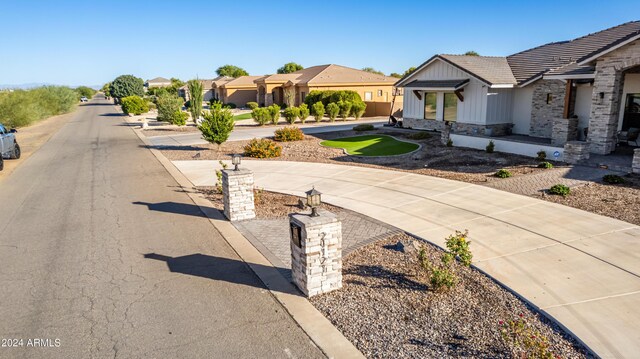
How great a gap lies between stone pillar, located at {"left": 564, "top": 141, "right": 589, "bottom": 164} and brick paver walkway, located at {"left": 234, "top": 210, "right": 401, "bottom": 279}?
9898 mm

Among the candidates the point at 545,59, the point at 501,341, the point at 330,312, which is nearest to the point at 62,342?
the point at 330,312

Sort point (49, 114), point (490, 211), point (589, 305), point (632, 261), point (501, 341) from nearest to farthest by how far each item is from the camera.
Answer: point (501, 341), point (589, 305), point (632, 261), point (490, 211), point (49, 114)

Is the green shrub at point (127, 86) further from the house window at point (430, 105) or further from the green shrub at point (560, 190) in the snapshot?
the green shrub at point (560, 190)

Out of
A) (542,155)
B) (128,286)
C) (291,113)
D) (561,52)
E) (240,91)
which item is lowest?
(128,286)

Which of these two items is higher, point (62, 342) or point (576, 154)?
point (576, 154)

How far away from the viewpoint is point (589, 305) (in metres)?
6.51

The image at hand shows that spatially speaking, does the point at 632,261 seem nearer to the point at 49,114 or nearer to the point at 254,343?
the point at 254,343

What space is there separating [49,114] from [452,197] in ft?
202

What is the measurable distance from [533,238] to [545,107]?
1522cm

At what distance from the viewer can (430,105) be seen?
2800 cm

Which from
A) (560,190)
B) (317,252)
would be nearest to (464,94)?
(560,190)

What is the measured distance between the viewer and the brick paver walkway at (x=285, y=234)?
894cm

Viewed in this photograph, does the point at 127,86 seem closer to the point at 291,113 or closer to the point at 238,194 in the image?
the point at 291,113

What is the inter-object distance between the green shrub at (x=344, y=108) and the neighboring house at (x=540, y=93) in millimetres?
12263
